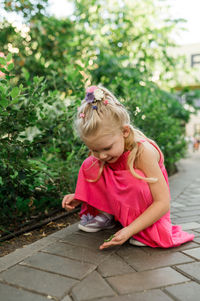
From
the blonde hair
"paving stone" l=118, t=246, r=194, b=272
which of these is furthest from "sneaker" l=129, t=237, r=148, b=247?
the blonde hair

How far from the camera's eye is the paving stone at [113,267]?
5.54ft

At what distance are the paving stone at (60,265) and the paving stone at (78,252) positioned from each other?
0.19 ft

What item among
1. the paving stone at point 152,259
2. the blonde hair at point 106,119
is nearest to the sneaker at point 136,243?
the paving stone at point 152,259

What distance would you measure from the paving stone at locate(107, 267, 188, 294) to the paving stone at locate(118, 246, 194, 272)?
75mm

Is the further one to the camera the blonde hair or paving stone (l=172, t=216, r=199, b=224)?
paving stone (l=172, t=216, r=199, b=224)

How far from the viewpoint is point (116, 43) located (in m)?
7.18

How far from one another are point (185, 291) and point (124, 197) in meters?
0.75

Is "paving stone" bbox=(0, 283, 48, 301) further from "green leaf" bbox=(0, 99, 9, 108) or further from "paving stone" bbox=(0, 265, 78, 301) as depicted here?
"green leaf" bbox=(0, 99, 9, 108)

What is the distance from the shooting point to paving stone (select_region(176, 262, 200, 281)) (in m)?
1.64

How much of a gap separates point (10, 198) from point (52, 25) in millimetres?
4633

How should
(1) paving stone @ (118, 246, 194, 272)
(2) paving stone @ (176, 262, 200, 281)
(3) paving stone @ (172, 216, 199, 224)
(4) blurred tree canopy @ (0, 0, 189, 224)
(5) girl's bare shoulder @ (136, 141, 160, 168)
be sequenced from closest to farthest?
(2) paving stone @ (176, 262, 200, 281) < (1) paving stone @ (118, 246, 194, 272) < (5) girl's bare shoulder @ (136, 141, 160, 168) < (4) blurred tree canopy @ (0, 0, 189, 224) < (3) paving stone @ (172, 216, 199, 224)

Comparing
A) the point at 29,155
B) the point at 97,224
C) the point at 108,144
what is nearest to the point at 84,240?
the point at 97,224

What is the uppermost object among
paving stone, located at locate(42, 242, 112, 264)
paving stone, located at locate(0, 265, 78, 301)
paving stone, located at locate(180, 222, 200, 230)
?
paving stone, located at locate(0, 265, 78, 301)

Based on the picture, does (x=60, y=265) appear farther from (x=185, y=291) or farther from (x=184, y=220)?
(x=184, y=220)
